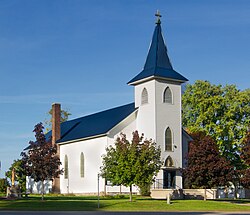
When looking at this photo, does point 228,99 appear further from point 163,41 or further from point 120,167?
point 120,167

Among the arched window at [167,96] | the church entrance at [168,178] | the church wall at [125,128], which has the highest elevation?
the arched window at [167,96]

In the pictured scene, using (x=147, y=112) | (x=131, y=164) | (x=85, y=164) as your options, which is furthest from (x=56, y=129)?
(x=131, y=164)

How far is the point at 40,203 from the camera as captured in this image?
132ft

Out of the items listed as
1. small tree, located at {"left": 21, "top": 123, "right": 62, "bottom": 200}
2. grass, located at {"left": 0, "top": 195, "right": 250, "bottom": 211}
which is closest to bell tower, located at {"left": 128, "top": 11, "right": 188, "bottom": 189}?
small tree, located at {"left": 21, "top": 123, "right": 62, "bottom": 200}

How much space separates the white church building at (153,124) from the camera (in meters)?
55.3

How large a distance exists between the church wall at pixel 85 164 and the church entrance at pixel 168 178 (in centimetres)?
683

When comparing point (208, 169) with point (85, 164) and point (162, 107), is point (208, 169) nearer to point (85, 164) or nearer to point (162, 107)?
point (162, 107)

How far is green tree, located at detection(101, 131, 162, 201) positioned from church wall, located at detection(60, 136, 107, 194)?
39.5ft

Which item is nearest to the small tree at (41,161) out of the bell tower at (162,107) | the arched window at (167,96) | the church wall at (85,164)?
the church wall at (85,164)

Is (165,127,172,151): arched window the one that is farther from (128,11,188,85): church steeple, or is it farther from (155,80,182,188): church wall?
(128,11,188,85): church steeple

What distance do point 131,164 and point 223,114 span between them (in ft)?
89.8

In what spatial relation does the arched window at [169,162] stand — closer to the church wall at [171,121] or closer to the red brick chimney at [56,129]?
the church wall at [171,121]

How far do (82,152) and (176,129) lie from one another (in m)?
12.7

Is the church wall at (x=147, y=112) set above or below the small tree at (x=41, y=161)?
above
